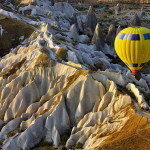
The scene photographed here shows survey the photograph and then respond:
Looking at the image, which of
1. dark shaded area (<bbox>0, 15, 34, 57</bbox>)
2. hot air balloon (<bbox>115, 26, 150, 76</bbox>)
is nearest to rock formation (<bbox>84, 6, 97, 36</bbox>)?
dark shaded area (<bbox>0, 15, 34, 57</bbox>)

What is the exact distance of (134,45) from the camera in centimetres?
3056

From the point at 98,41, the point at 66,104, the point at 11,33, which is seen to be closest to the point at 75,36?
the point at 98,41

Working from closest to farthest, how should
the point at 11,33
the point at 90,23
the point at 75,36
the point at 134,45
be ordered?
the point at 134,45
the point at 11,33
the point at 75,36
the point at 90,23

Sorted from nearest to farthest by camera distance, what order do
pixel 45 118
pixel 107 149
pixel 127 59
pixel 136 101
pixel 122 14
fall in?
pixel 107 149
pixel 136 101
pixel 45 118
pixel 127 59
pixel 122 14

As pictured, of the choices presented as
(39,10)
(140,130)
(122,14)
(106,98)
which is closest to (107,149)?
(140,130)

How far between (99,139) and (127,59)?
17.2 metres

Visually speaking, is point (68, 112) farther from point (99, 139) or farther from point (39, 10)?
point (39, 10)

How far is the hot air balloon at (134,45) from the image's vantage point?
98.9ft

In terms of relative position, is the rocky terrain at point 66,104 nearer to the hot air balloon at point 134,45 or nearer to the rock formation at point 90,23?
the hot air balloon at point 134,45

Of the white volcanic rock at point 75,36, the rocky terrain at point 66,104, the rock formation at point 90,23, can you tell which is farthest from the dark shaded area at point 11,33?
the rock formation at point 90,23

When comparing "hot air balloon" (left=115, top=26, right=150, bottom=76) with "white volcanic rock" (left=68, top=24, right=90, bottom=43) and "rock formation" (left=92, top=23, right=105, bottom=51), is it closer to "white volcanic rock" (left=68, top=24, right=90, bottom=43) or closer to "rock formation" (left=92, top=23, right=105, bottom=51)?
"rock formation" (left=92, top=23, right=105, bottom=51)

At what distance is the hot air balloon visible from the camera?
30.2m

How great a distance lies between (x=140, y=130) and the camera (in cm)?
1864

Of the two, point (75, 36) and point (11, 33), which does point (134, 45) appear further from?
point (11, 33)
